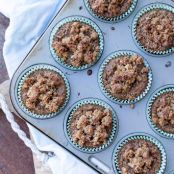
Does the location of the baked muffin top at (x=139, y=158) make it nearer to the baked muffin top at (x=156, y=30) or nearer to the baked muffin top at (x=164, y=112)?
the baked muffin top at (x=164, y=112)

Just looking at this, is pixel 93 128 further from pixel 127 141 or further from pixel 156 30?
pixel 156 30

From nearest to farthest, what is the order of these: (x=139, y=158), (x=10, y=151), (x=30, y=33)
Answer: (x=139, y=158) → (x=30, y=33) → (x=10, y=151)

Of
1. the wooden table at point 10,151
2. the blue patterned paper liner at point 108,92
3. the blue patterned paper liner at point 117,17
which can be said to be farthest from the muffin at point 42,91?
the wooden table at point 10,151

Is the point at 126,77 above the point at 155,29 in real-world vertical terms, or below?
below

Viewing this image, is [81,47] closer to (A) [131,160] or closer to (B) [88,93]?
(B) [88,93]

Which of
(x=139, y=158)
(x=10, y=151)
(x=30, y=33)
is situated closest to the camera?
(x=139, y=158)

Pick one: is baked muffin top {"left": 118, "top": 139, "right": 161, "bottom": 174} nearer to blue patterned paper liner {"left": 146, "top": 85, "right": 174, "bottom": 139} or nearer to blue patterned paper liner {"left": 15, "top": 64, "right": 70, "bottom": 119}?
blue patterned paper liner {"left": 146, "top": 85, "right": 174, "bottom": 139}

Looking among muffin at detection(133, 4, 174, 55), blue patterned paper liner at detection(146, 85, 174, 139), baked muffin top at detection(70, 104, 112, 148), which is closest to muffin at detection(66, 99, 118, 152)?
baked muffin top at detection(70, 104, 112, 148)

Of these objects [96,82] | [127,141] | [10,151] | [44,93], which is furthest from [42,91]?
[10,151]
